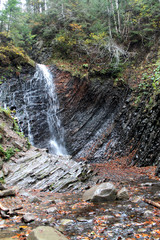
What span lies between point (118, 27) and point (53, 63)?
30.0 feet

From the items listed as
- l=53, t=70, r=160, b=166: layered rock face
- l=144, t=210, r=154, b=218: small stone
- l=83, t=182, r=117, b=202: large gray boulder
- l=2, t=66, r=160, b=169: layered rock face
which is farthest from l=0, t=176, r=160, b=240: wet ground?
l=2, t=66, r=160, b=169: layered rock face

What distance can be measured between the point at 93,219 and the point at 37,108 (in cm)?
1189

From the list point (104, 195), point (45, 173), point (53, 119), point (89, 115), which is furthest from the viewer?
point (89, 115)

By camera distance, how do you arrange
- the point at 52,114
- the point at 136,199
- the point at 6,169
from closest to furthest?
the point at 136,199 < the point at 6,169 < the point at 52,114

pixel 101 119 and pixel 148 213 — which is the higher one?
pixel 101 119

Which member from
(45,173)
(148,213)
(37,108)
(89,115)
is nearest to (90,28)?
(89,115)

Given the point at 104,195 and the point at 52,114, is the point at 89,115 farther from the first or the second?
the point at 104,195

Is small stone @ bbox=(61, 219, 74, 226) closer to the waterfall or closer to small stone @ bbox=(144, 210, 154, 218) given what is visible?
small stone @ bbox=(144, 210, 154, 218)

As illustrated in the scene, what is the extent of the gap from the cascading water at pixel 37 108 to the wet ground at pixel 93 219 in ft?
28.8

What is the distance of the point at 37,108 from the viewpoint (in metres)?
14.3

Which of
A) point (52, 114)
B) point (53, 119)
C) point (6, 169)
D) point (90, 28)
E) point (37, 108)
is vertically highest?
point (90, 28)

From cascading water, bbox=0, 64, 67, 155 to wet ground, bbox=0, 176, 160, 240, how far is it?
28.8 ft

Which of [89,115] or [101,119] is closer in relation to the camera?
[101,119]

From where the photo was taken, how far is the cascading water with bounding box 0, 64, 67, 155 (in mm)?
13383
